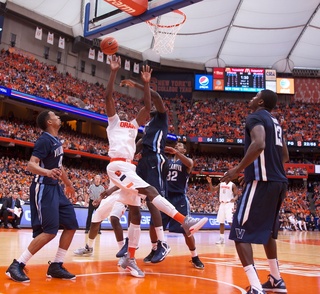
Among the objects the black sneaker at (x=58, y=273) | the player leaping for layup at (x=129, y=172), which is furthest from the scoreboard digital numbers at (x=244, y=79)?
the black sneaker at (x=58, y=273)

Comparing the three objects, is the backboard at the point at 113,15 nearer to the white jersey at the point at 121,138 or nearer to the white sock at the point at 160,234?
the white jersey at the point at 121,138

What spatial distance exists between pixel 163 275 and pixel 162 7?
20.0ft

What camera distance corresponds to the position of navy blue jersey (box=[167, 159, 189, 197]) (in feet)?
19.9

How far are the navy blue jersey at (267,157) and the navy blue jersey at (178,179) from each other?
2478 mm

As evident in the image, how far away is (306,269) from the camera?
5.64 meters

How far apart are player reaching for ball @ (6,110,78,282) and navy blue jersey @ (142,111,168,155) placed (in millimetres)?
1392

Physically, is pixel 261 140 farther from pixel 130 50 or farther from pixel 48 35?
pixel 130 50

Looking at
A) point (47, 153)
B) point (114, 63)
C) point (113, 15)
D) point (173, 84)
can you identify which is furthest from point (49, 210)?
point (173, 84)

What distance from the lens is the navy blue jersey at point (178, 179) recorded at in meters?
6.07

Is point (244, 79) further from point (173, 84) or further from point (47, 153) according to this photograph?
point (47, 153)

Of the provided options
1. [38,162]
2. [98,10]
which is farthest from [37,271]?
[98,10]

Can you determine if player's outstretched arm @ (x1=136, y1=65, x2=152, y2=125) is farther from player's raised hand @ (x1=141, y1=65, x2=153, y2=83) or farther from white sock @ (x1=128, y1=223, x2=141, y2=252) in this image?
white sock @ (x1=128, y1=223, x2=141, y2=252)

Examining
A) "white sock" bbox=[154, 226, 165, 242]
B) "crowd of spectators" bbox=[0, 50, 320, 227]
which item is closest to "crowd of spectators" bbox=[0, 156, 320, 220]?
"crowd of spectators" bbox=[0, 50, 320, 227]

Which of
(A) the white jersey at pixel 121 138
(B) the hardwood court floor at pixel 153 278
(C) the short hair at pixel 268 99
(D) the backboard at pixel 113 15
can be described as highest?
(D) the backboard at pixel 113 15
